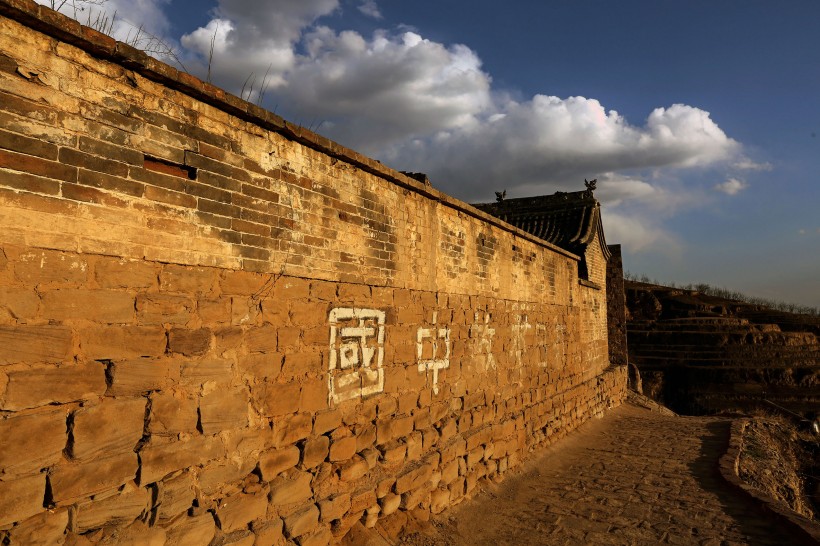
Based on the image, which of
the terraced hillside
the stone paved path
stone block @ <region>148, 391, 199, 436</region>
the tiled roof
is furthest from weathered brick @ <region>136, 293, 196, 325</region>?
the terraced hillside

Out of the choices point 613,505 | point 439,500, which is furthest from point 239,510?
point 613,505

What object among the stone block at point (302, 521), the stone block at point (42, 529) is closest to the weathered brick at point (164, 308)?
the stone block at point (42, 529)

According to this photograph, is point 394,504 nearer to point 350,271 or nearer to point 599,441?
point 350,271

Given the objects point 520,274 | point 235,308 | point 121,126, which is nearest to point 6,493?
point 235,308

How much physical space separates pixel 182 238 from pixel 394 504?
3.69 m

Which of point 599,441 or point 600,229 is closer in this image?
point 599,441

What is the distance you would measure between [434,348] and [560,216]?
1299 cm

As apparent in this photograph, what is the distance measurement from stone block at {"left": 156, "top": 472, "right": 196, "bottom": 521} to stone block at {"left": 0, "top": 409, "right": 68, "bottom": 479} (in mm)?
704

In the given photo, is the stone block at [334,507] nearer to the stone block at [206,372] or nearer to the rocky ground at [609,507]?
the rocky ground at [609,507]

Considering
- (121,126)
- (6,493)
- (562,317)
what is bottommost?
(6,493)

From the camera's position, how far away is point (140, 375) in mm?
3150

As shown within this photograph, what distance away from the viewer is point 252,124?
4.05m

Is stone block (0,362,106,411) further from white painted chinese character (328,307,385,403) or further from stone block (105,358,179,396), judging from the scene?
white painted chinese character (328,307,385,403)

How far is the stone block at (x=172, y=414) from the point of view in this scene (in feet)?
10.5
